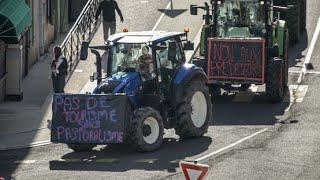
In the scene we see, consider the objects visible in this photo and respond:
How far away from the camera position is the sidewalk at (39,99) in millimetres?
24922

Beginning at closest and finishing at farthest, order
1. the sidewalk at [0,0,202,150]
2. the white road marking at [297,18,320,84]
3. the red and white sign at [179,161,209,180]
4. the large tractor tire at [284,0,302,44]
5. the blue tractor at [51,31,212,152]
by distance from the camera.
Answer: the red and white sign at [179,161,209,180], the blue tractor at [51,31,212,152], the sidewalk at [0,0,202,150], the white road marking at [297,18,320,84], the large tractor tire at [284,0,302,44]

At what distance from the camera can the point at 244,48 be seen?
1094 inches

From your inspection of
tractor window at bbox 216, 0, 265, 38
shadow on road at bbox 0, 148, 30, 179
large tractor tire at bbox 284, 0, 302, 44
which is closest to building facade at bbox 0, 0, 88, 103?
shadow on road at bbox 0, 148, 30, 179

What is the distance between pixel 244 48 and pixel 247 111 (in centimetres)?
184

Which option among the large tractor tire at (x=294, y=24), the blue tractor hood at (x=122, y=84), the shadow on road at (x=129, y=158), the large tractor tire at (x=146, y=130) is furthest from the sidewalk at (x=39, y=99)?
the large tractor tire at (x=294, y=24)

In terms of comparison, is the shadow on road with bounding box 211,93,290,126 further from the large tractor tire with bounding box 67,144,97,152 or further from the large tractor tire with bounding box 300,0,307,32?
the large tractor tire with bounding box 300,0,307,32

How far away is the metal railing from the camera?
32222 millimetres

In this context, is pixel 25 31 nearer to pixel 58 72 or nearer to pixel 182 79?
pixel 58 72

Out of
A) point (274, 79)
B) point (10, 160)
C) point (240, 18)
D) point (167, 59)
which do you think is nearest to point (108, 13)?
point (240, 18)

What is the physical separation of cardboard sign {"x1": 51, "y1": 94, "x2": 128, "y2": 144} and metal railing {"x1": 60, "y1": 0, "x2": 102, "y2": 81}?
9.08 metres

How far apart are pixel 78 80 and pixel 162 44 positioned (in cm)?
848

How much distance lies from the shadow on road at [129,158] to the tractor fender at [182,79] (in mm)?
1040

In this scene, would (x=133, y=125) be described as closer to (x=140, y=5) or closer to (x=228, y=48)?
(x=228, y=48)

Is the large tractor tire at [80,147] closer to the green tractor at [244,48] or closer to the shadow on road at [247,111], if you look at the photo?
the shadow on road at [247,111]
